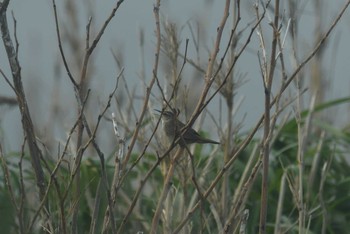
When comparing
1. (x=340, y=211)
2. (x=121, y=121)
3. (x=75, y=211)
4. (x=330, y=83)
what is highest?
(x=75, y=211)

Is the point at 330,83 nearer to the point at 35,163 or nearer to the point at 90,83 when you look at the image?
the point at 90,83

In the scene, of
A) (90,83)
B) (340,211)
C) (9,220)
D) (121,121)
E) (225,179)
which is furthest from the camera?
(90,83)

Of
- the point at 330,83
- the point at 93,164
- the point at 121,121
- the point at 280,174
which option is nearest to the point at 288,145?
the point at 280,174

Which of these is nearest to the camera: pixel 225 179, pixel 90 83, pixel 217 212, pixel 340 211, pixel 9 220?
pixel 217 212

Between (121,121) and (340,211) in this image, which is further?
(340,211)

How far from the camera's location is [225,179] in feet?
11.8

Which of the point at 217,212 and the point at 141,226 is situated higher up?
the point at 217,212

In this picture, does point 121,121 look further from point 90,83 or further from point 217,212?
point 90,83

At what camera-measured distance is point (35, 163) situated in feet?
7.53

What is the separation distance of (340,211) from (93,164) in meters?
1.60

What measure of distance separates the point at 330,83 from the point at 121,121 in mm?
2613

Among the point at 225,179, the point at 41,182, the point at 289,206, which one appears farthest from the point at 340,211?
the point at 41,182

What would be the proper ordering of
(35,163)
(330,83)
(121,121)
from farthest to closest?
(330,83) → (121,121) → (35,163)

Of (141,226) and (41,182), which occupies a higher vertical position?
(41,182)
